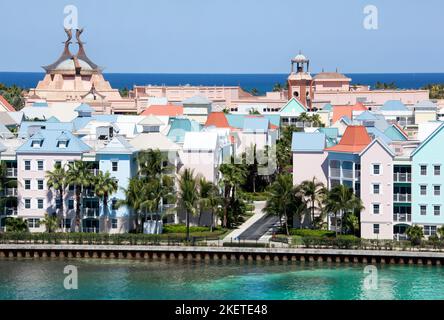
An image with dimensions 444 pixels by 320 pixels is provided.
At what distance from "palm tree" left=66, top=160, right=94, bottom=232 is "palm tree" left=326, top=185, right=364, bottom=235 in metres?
14.8

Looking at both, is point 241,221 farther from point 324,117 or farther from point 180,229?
point 324,117

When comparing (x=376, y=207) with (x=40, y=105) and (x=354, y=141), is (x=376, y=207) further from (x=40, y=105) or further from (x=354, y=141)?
(x=40, y=105)

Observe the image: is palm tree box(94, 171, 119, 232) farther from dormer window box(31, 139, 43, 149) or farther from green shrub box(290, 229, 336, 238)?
green shrub box(290, 229, 336, 238)

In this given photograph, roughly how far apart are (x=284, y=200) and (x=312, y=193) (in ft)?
6.72

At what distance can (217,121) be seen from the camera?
370ft

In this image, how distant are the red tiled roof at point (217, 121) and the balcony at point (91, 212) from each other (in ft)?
86.6

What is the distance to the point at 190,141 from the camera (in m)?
90.3

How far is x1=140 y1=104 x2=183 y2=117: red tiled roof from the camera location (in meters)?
126

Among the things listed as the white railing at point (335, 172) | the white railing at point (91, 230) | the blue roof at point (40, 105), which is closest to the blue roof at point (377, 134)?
the white railing at point (335, 172)

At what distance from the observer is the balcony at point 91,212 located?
282ft

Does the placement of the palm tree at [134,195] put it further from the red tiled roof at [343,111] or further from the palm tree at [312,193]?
the red tiled roof at [343,111]

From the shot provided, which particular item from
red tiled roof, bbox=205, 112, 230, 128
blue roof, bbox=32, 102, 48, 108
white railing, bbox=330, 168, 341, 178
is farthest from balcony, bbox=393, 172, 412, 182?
blue roof, bbox=32, 102, 48, 108

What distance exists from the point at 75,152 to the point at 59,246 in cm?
767
